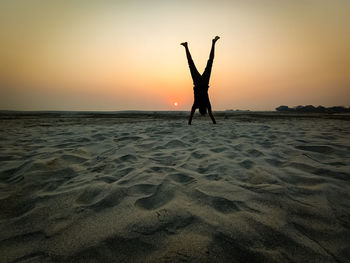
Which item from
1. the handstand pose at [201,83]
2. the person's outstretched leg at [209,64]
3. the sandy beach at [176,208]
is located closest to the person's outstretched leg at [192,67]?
the handstand pose at [201,83]

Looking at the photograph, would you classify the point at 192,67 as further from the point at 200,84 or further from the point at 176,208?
the point at 176,208

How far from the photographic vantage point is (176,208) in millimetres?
1368

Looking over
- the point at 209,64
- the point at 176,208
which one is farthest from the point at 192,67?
the point at 176,208

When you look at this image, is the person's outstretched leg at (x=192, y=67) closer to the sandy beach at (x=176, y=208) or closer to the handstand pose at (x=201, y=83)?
the handstand pose at (x=201, y=83)

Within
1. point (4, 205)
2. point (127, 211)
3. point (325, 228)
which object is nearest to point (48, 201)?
point (4, 205)

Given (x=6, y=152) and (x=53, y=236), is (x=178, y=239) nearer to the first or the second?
(x=53, y=236)

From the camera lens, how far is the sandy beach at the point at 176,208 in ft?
3.23

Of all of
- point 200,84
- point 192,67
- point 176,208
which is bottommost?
point 176,208

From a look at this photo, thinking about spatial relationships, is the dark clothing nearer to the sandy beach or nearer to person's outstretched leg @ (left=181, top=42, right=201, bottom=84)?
person's outstretched leg @ (left=181, top=42, right=201, bottom=84)

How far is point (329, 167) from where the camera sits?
2.13 meters

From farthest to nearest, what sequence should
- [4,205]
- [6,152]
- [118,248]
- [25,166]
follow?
[6,152]
[25,166]
[4,205]
[118,248]

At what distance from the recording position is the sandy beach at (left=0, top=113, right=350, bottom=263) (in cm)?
98

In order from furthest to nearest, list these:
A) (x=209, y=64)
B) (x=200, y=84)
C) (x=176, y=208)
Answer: (x=200, y=84), (x=209, y=64), (x=176, y=208)

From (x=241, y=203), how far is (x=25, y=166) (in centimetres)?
244
